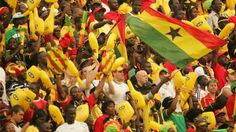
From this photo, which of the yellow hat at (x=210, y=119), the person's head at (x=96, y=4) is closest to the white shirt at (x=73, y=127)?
the yellow hat at (x=210, y=119)

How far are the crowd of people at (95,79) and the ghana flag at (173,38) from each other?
0.65 metres

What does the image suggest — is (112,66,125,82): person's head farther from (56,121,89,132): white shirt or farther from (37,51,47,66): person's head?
(56,121,89,132): white shirt

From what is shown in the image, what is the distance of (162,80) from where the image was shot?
50.5 ft

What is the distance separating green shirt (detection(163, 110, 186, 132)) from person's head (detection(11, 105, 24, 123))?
259cm

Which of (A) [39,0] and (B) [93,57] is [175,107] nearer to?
(B) [93,57]

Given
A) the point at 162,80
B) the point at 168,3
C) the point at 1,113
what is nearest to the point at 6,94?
the point at 1,113

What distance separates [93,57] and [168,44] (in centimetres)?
157

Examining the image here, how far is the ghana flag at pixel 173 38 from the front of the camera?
1466cm

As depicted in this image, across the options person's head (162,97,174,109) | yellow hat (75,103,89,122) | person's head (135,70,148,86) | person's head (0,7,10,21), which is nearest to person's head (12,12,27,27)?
person's head (0,7,10,21)

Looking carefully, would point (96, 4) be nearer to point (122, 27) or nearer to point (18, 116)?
point (122, 27)

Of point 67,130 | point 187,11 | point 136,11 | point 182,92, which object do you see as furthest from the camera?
point 187,11

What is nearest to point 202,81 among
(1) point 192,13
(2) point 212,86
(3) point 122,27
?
(2) point 212,86

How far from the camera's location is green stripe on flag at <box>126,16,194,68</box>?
47.9 feet

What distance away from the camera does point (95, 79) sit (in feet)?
52.9
